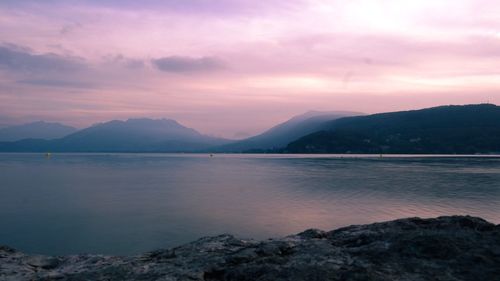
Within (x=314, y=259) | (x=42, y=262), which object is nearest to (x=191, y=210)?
(x=42, y=262)

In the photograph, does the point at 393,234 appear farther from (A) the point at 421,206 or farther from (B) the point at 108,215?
(A) the point at 421,206

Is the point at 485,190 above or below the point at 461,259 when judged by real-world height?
below

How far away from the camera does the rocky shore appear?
6.00 meters

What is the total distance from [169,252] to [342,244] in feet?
10.3

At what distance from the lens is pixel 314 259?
21.1 ft

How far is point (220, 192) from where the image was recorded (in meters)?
66.3

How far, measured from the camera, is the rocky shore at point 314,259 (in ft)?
19.7

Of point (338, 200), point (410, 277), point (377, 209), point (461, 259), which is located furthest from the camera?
point (338, 200)

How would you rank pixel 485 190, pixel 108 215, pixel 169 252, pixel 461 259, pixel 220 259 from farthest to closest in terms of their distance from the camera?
pixel 485 190, pixel 108 215, pixel 169 252, pixel 220 259, pixel 461 259

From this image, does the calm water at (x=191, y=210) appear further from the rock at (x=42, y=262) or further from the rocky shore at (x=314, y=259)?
the rocky shore at (x=314, y=259)

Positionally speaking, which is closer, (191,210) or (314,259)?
(314,259)

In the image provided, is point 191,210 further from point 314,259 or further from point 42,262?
point 314,259

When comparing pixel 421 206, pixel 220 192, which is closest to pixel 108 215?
pixel 220 192

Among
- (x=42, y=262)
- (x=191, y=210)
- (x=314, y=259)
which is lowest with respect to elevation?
(x=191, y=210)
